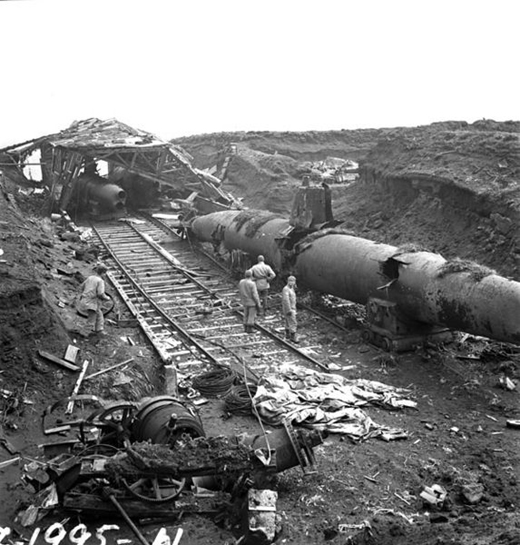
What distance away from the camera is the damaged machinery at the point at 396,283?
10.2m

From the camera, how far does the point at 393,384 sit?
36.4 ft

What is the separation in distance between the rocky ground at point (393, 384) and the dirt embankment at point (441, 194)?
57 millimetres

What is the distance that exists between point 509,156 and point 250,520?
14.5m

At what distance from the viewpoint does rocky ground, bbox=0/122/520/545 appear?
6922 mm

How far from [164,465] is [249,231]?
11.7m

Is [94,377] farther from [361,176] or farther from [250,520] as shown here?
[361,176]

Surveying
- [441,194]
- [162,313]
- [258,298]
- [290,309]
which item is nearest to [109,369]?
[290,309]

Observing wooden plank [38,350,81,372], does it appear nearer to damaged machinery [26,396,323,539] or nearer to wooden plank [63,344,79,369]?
wooden plank [63,344,79,369]

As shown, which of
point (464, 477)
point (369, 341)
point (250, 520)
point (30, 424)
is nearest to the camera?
point (250, 520)

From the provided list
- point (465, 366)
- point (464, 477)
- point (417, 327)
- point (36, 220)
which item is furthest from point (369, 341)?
point (36, 220)

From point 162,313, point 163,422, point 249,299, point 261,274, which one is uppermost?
point 163,422

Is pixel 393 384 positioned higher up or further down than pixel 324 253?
further down

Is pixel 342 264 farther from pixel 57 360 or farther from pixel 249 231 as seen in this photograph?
pixel 57 360

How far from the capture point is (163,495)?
6.92 meters
